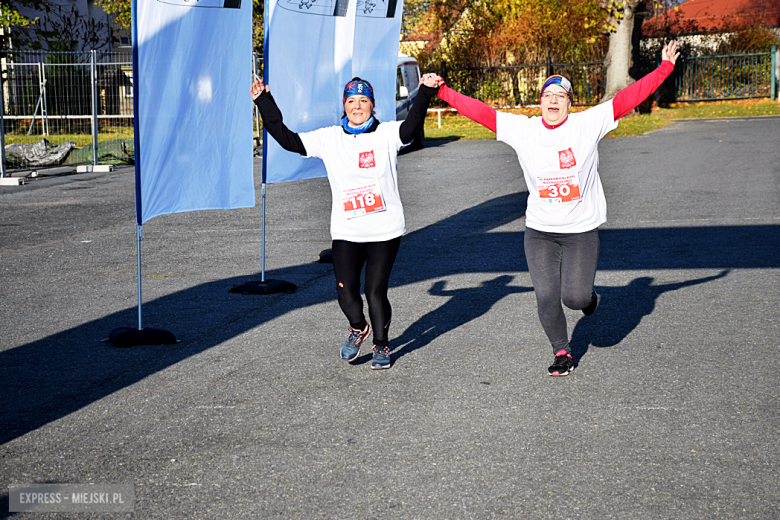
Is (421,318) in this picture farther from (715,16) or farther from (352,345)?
(715,16)

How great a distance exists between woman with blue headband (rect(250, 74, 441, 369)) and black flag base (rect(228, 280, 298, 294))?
2.14 m

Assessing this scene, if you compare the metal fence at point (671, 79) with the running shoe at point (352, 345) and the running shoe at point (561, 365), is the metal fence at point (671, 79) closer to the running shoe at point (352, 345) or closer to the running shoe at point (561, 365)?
the running shoe at point (352, 345)

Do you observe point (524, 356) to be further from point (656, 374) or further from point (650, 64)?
point (650, 64)

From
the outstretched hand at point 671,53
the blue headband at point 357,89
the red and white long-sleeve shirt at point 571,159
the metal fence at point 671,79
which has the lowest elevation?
the red and white long-sleeve shirt at point 571,159

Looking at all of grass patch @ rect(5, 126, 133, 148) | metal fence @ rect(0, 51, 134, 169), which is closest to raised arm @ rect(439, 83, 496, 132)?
metal fence @ rect(0, 51, 134, 169)

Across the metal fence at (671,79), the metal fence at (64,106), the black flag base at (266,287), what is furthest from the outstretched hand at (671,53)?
the metal fence at (671,79)

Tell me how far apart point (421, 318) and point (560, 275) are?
166 centimetres

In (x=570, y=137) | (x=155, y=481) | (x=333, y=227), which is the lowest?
(x=155, y=481)

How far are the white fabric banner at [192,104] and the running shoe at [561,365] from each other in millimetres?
2975

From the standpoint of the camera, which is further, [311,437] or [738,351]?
[738,351]

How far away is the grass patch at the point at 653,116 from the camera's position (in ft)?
84.0

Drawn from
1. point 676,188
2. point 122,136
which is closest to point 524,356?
point 676,188

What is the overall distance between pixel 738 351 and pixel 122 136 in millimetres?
18247

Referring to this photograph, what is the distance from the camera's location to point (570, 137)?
527 centimetres
